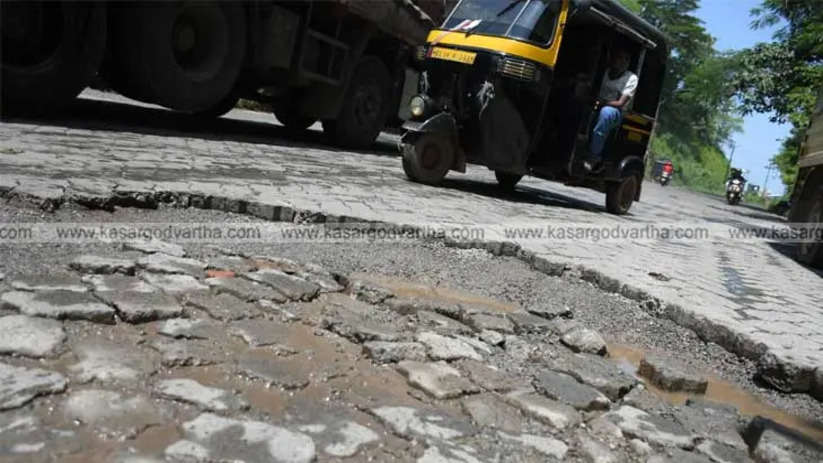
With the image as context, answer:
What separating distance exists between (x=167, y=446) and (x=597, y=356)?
6.16 ft

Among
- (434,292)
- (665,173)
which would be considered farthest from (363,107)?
(665,173)

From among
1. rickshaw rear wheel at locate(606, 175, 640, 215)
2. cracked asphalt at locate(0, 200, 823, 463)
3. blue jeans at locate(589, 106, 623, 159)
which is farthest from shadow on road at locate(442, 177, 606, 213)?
cracked asphalt at locate(0, 200, 823, 463)

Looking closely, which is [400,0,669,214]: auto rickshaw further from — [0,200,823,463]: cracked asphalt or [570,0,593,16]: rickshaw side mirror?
[0,200,823,463]: cracked asphalt

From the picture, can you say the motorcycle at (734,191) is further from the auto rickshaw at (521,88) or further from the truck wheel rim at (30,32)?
the truck wheel rim at (30,32)

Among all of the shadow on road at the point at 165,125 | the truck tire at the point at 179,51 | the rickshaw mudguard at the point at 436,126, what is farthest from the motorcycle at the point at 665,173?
the truck tire at the point at 179,51

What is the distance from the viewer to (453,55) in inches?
265

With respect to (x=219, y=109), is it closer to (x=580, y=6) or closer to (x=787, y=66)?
(x=580, y=6)

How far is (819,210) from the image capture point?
777cm

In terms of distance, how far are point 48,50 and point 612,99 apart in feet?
18.2

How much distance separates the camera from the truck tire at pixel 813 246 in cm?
729

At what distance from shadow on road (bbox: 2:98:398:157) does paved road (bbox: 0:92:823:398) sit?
0.05m

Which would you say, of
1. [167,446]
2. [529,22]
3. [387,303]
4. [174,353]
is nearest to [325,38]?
[529,22]

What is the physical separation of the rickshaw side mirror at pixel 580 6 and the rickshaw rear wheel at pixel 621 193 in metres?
2.14

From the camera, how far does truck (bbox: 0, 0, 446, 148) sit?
589 cm
